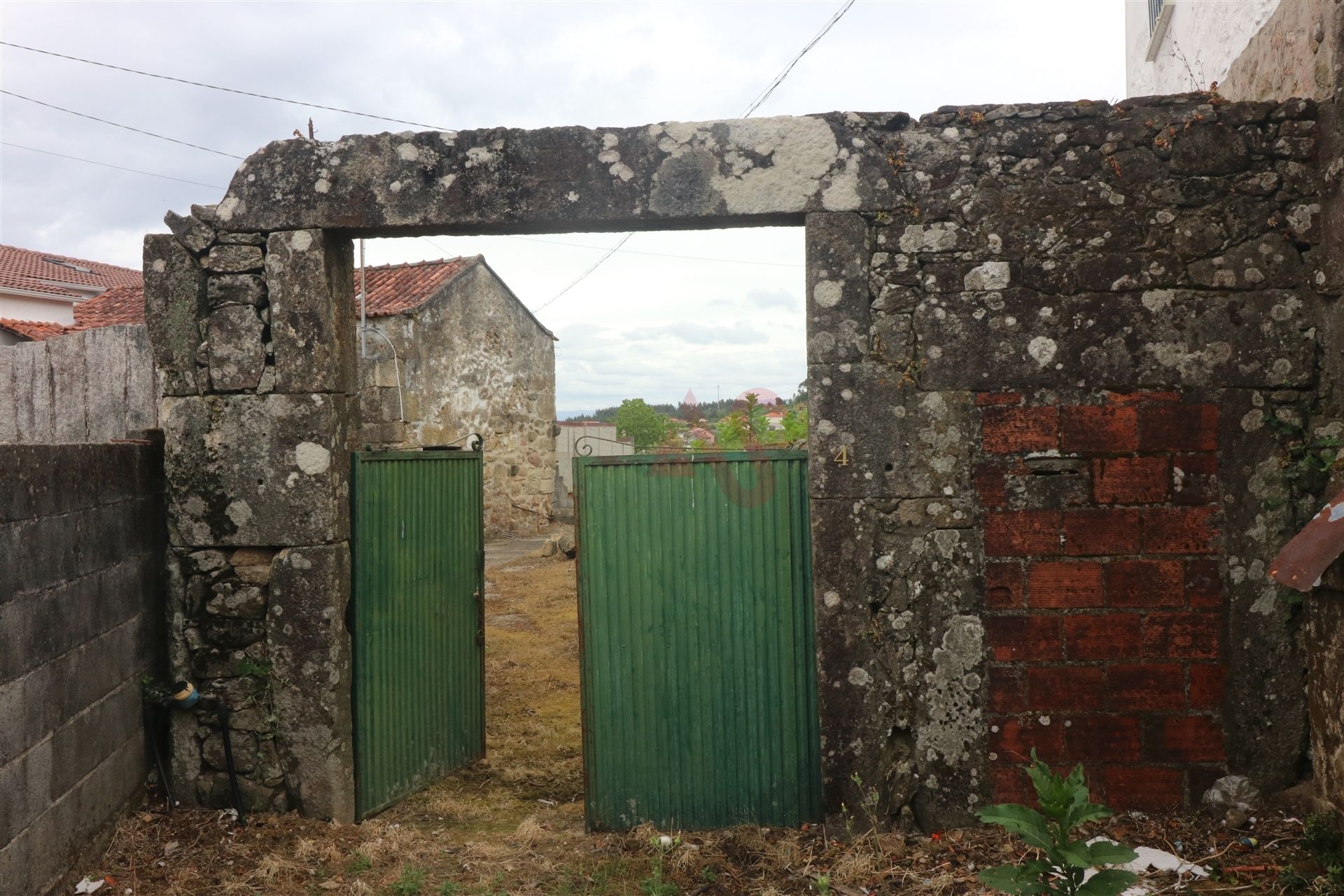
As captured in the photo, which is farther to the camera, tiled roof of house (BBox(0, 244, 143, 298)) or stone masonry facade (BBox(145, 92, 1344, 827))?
tiled roof of house (BBox(0, 244, 143, 298))

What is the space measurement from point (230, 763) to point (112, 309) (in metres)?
11.1

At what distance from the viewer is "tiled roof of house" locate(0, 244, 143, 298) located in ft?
71.3

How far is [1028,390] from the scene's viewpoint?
141 inches

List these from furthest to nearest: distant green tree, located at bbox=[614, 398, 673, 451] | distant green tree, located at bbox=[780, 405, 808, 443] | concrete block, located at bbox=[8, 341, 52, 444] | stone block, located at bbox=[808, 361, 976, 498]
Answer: distant green tree, located at bbox=[614, 398, 673, 451] < distant green tree, located at bbox=[780, 405, 808, 443] < concrete block, located at bbox=[8, 341, 52, 444] < stone block, located at bbox=[808, 361, 976, 498]

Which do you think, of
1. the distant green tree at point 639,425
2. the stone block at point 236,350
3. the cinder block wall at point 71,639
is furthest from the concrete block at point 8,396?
the distant green tree at point 639,425

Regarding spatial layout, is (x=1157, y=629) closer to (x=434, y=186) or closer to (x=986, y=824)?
(x=986, y=824)

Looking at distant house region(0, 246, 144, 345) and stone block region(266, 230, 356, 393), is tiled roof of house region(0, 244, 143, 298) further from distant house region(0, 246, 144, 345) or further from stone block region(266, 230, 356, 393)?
stone block region(266, 230, 356, 393)

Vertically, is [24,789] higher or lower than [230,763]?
higher

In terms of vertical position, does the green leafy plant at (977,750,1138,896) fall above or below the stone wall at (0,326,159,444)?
below

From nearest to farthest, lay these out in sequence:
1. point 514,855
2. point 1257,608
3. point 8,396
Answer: point 1257,608 < point 514,855 < point 8,396

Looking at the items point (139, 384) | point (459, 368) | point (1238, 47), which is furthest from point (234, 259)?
point (459, 368)

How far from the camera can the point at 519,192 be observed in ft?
12.4

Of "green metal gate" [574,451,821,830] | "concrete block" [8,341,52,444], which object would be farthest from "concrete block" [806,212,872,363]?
"concrete block" [8,341,52,444]

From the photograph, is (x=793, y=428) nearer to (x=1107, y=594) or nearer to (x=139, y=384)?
(x=1107, y=594)
